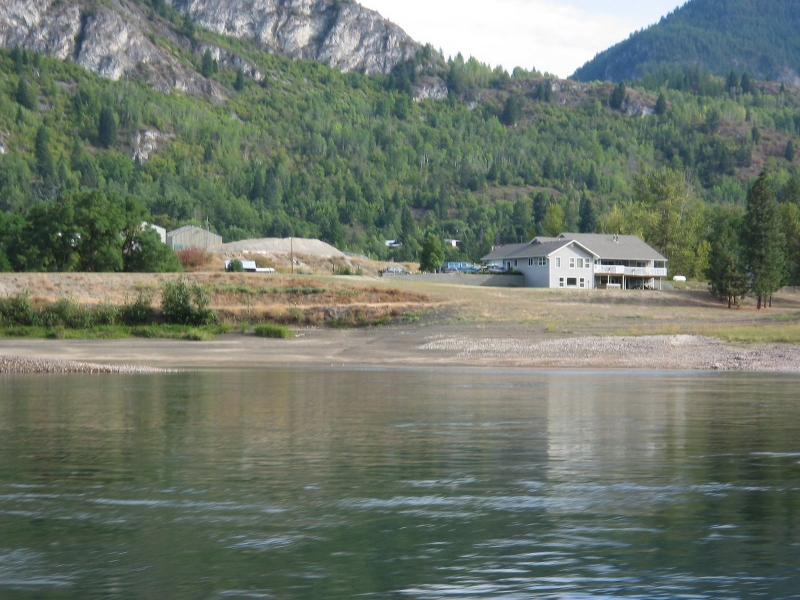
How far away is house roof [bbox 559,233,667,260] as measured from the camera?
115 metres

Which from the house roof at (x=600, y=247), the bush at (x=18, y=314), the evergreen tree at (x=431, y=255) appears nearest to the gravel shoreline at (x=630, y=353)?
the bush at (x=18, y=314)

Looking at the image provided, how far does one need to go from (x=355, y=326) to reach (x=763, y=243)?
49.9m

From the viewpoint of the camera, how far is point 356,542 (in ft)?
45.2

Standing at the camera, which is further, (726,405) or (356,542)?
(726,405)

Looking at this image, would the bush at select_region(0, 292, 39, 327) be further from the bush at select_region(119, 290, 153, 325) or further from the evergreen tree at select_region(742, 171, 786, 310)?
the evergreen tree at select_region(742, 171, 786, 310)

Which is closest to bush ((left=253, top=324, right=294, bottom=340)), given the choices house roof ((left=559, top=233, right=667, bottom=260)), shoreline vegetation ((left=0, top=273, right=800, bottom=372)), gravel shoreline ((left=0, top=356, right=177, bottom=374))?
shoreline vegetation ((left=0, top=273, right=800, bottom=372))

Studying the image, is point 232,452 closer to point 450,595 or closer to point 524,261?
point 450,595

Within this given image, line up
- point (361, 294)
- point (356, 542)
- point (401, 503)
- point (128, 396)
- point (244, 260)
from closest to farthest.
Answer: point (356, 542)
point (401, 503)
point (128, 396)
point (361, 294)
point (244, 260)

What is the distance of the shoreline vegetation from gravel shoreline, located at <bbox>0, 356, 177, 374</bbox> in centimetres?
58

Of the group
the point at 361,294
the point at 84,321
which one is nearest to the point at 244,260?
the point at 361,294

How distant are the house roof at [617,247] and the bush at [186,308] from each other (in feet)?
200

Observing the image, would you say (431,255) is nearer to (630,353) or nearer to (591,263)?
(591,263)

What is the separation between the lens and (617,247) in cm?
11681

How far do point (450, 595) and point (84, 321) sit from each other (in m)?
54.9
